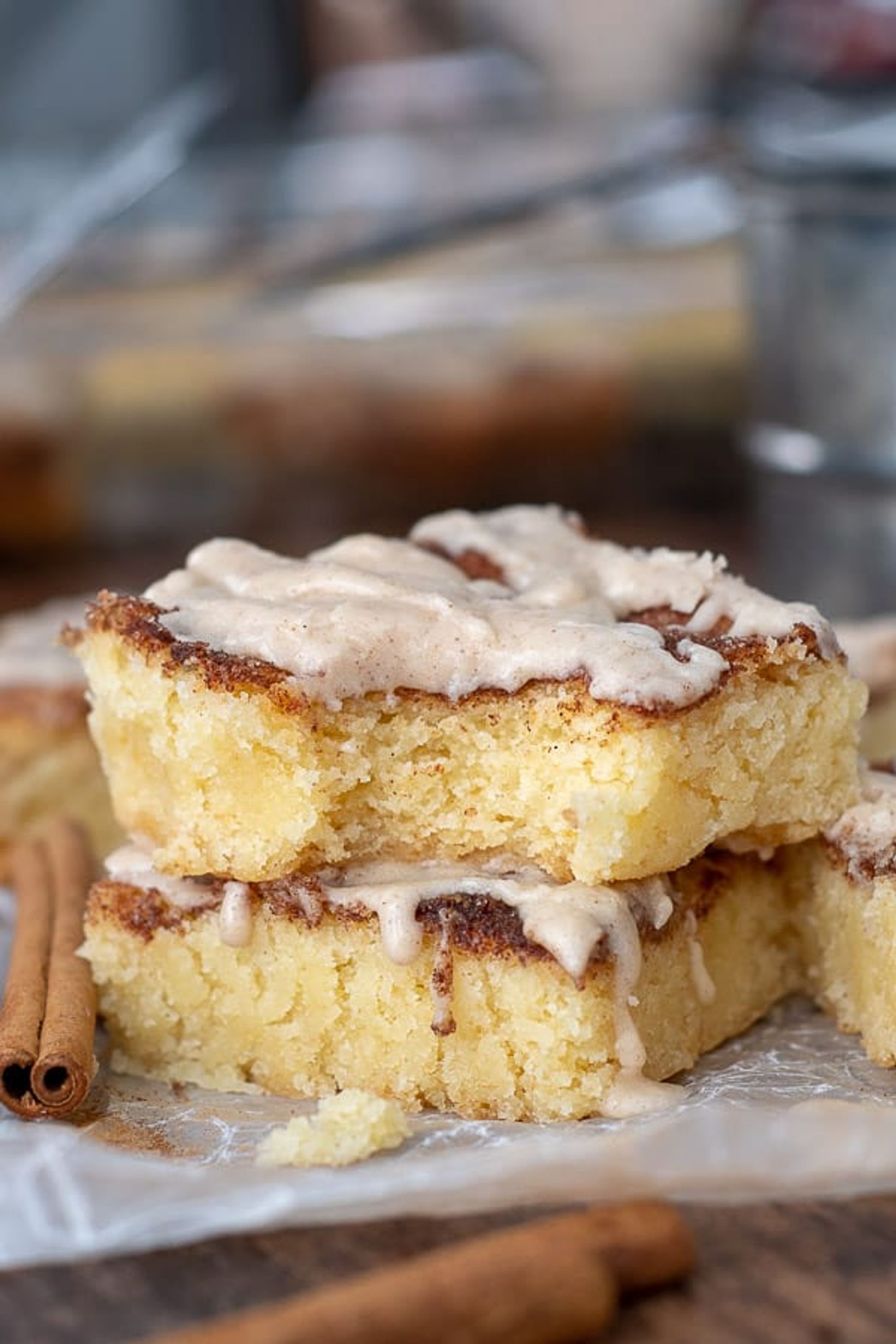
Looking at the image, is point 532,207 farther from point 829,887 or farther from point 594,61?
point 594,61

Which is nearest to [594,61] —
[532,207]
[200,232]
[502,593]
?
[200,232]

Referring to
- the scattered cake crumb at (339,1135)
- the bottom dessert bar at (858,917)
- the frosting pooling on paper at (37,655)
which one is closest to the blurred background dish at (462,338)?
the frosting pooling on paper at (37,655)

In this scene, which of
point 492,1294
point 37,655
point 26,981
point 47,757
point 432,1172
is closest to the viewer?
point 492,1294

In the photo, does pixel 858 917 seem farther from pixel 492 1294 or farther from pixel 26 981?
pixel 26 981

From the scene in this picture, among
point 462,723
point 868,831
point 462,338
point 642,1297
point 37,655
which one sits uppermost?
point 462,338

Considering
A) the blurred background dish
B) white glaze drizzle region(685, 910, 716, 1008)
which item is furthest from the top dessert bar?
the blurred background dish

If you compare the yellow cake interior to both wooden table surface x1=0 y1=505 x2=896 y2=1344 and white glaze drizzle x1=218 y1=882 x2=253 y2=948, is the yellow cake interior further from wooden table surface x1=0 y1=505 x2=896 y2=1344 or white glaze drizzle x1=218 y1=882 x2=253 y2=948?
wooden table surface x1=0 y1=505 x2=896 y2=1344

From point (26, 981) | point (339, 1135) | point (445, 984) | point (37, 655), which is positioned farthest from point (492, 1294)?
point (37, 655)

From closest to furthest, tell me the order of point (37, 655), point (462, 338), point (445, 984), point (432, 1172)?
point (432, 1172), point (445, 984), point (37, 655), point (462, 338)
